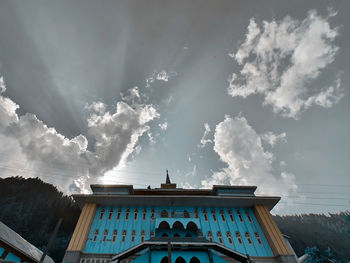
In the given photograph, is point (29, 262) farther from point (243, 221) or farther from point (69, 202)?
point (69, 202)

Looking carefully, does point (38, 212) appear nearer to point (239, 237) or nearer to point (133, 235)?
point (133, 235)

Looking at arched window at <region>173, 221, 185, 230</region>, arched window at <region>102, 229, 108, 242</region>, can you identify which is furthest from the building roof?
arched window at <region>102, 229, 108, 242</region>

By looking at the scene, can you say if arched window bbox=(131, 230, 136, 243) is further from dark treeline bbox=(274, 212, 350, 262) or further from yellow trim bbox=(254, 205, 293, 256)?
dark treeline bbox=(274, 212, 350, 262)

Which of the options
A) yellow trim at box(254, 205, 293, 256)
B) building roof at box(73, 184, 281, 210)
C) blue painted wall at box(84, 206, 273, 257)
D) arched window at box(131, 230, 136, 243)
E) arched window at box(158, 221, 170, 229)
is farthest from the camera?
building roof at box(73, 184, 281, 210)

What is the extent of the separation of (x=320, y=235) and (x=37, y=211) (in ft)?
427

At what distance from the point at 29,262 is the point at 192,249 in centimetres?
→ 1929

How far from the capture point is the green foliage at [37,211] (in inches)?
2032

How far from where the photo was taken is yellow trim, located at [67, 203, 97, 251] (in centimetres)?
2185

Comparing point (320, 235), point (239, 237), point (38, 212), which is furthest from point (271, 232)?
point (320, 235)

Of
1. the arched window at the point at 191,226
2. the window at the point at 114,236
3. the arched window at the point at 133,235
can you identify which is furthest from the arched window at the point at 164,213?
the window at the point at 114,236

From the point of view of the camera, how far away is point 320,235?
100 m

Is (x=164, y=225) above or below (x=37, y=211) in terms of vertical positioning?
below

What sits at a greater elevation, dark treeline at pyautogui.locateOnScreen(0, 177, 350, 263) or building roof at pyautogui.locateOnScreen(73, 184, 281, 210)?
dark treeline at pyautogui.locateOnScreen(0, 177, 350, 263)

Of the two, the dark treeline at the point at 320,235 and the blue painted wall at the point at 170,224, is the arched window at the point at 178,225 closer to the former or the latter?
the blue painted wall at the point at 170,224
